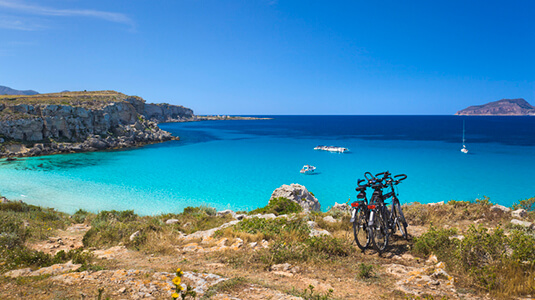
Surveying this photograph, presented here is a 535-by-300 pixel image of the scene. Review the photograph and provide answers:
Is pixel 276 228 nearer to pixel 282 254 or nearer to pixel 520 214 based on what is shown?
pixel 282 254

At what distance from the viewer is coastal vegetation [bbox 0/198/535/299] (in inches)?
190

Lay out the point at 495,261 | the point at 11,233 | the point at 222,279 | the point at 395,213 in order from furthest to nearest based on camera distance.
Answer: the point at 11,233 → the point at 395,213 → the point at 495,261 → the point at 222,279

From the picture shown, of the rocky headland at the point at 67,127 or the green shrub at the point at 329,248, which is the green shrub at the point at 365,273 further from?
the rocky headland at the point at 67,127

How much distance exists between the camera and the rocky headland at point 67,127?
41.6m

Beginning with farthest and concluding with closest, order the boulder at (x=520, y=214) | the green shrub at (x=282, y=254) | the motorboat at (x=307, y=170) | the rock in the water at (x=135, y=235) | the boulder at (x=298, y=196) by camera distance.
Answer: the motorboat at (x=307, y=170), the boulder at (x=298, y=196), the boulder at (x=520, y=214), the rock in the water at (x=135, y=235), the green shrub at (x=282, y=254)

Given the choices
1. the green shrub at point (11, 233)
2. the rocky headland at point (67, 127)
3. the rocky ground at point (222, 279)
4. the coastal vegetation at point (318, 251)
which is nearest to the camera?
the rocky ground at point (222, 279)

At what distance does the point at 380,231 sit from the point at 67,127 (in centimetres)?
5632

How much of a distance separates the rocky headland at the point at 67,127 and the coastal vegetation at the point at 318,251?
137 ft

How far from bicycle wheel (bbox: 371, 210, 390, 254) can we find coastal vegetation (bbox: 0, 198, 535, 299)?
248mm

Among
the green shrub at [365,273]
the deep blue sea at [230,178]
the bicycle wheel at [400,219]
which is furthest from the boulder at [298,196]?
the green shrub at [365,273]

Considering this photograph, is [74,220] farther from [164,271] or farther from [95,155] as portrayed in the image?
Result: [95,155]

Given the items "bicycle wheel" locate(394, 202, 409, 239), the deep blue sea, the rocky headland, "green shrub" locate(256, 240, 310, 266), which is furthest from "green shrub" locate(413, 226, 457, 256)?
the rocky headland

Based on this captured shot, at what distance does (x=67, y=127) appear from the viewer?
47.4 m

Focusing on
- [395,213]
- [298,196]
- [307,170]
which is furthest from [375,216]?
[307,170]
